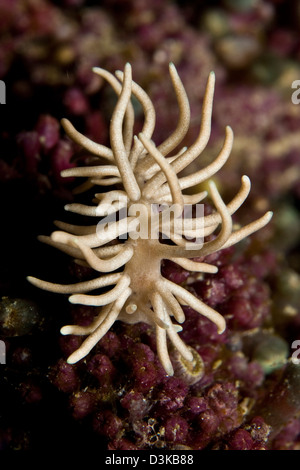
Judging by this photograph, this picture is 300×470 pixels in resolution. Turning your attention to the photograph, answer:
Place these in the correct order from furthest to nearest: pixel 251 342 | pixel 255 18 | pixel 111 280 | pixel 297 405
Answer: pixel 255 18 → pixel 251 342 → pixel 297 405 → pixel 111 280

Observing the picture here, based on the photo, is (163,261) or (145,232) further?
(163,261)

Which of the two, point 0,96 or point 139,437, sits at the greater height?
point 0,96

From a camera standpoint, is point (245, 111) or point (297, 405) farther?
point (245, 111)

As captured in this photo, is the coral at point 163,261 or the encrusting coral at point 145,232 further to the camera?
the coral at point 163,261

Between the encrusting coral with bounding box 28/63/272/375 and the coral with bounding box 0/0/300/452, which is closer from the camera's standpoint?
the encrusting coral with bounding box 28/63/272/375

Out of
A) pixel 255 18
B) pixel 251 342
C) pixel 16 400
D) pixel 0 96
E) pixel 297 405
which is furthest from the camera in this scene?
pixel 255 18

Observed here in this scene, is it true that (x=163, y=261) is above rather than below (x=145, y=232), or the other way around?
below

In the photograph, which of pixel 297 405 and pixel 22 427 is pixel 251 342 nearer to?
pixel 297 405

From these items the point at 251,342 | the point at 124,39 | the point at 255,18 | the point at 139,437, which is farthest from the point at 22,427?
the point at 255,18
